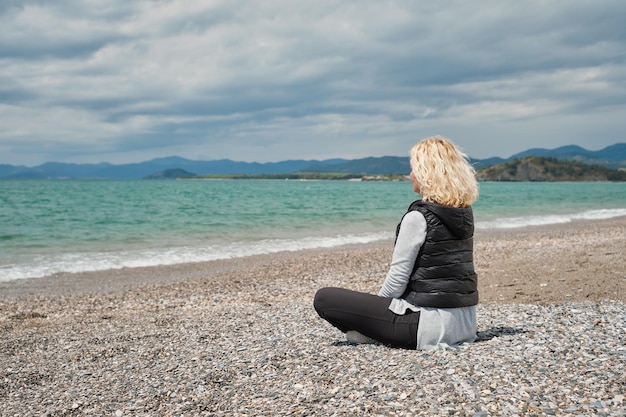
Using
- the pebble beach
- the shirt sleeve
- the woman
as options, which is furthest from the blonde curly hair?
the pebble beach

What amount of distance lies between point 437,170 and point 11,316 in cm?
978

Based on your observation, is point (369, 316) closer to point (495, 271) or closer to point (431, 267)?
point (431, 267)

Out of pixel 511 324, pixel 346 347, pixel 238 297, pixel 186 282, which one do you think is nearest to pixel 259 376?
pixel 346 347

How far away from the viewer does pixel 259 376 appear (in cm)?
576

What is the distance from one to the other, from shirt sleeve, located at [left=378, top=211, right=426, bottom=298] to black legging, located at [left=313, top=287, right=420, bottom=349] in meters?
0.41

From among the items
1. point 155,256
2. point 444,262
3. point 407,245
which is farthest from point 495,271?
point 155,256

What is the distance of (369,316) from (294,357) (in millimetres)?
1067

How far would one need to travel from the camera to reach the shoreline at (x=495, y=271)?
35.8ft

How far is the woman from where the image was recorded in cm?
546

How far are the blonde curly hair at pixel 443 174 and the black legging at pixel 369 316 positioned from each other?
4.43 feet

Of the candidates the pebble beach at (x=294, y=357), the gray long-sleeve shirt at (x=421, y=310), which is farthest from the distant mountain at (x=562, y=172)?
the gray long-sleeve shirt at (x=421, y=310)

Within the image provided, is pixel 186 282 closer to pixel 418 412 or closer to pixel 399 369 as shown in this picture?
pixel 399 369

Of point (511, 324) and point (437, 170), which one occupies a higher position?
point (437, 170)

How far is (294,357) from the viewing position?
630 centimetres
